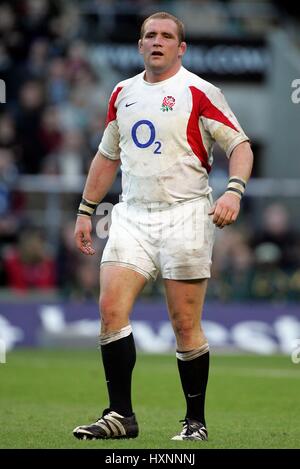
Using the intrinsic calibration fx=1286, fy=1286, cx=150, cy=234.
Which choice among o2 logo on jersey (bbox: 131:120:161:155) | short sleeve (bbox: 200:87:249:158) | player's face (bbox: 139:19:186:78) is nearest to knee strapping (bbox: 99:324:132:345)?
o2 logo on jersey (bbox: 131:120:161:155)

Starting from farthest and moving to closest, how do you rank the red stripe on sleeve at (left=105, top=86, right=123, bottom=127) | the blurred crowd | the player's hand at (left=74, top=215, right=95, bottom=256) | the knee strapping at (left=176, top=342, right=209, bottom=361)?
the blurred crowd
the player's hand at (left=74, top=215, right=95, bottom=256)
the red stripe on sleeve at (left=105, top=86, right=123, bottom=127)
the knee strapping at (left=176, top=342, right=209, bottom=361)

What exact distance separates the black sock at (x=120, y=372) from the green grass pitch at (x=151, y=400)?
0.91ft

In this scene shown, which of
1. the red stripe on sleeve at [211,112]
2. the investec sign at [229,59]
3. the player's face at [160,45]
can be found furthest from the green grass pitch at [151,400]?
the investec sign at [229,59]

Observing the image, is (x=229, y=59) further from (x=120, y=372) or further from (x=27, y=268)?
(x=120, y=372)

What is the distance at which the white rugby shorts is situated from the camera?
319 inches

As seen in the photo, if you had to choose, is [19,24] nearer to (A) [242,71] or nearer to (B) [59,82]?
(B) [59,82]

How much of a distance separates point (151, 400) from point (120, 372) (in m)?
3.31

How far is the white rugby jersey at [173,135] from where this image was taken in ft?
26.6

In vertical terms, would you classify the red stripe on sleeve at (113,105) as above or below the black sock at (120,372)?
above

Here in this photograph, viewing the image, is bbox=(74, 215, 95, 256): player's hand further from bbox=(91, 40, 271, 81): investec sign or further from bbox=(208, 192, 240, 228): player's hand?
bbox=(91, 40, 271, 81): investec sign

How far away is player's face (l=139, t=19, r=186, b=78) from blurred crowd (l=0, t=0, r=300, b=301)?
9.62 meters

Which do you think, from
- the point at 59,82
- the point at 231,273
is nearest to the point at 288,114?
the point at 59,82

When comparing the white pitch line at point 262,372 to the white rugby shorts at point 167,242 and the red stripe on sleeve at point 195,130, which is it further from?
the red stripe on sleeve at point 195,130

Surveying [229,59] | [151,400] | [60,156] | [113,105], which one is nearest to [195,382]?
[113,105]
